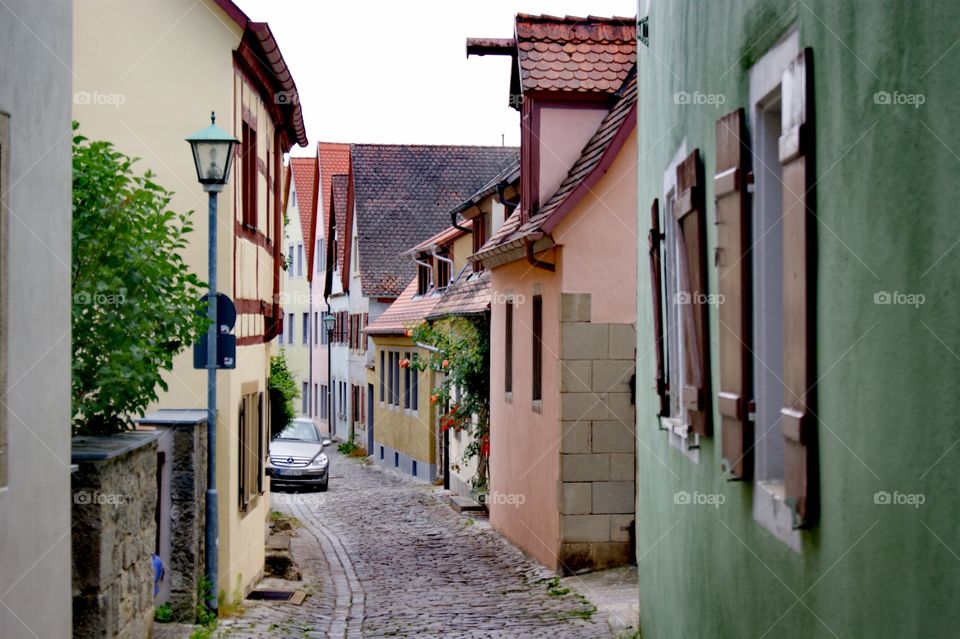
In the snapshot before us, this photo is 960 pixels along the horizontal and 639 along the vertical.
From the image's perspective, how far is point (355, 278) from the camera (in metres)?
41.3

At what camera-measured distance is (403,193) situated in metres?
39.7

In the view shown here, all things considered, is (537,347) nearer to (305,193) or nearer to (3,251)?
(3,251)

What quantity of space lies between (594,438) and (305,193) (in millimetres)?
42444

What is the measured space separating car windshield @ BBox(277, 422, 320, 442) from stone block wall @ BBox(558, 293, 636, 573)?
1560 cm

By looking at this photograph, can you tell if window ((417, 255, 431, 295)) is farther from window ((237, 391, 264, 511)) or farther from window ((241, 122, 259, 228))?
window ((241, 122, 259, 228))

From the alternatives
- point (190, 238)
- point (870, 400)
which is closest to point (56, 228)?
point (870, 400)

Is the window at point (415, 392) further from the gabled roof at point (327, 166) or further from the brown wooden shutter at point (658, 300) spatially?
the brown wooden shutter at point (658, 300)

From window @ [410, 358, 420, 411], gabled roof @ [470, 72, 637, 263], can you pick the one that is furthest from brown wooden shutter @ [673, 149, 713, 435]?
window @ [410, 358, 420, 411]

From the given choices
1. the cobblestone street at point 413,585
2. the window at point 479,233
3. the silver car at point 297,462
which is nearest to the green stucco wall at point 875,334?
the cobblestone street at point 413,585

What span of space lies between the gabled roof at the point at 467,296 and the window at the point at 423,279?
566 centimetres

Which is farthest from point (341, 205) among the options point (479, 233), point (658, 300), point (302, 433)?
point (658, 300)

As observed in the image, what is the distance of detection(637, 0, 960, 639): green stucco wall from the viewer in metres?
3.12

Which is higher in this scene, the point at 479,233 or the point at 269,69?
the point at 269,69

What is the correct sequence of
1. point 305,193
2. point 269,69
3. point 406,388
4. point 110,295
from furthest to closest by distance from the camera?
point 305,193 → point 406,388 → point 269,69 → point 110,295
